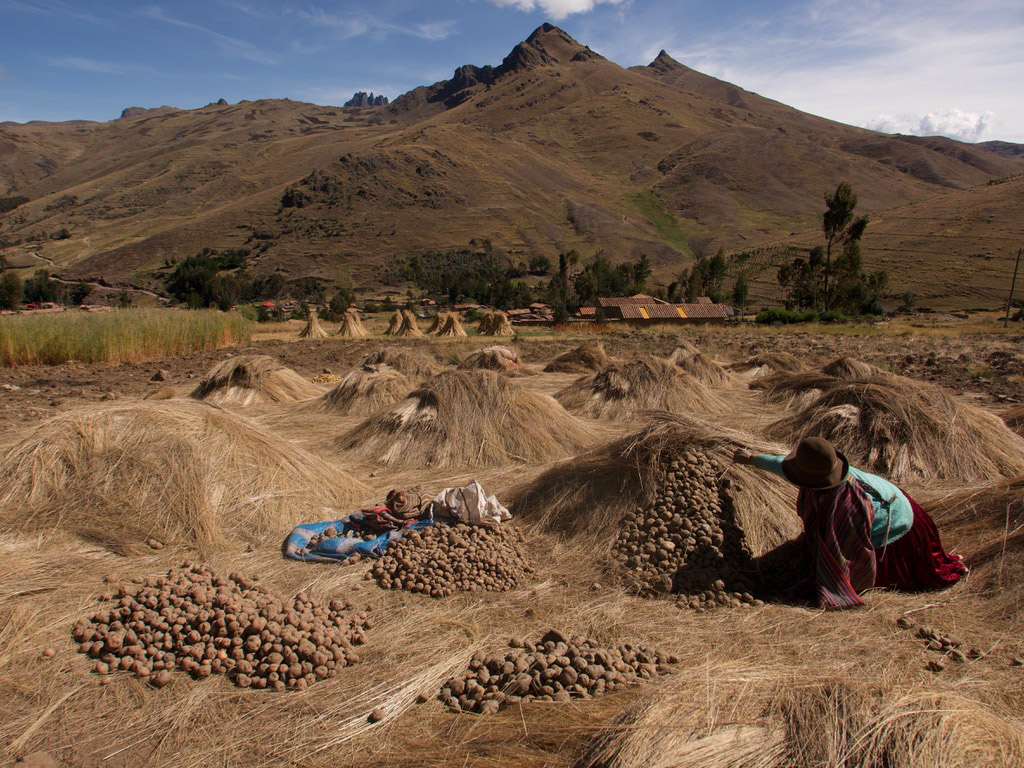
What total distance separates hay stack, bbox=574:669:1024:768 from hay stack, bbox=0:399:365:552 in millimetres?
3435

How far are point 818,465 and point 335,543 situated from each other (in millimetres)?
3140

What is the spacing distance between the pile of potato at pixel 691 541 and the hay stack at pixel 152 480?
106 inches

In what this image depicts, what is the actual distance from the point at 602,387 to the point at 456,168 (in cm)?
9399

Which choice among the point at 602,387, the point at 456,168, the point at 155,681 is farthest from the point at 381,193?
the point at 155,681

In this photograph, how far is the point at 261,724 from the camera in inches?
103

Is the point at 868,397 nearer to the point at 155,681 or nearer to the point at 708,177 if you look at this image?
the point at 155,681

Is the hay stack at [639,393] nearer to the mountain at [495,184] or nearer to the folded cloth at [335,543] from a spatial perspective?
the folded cloth at [335,543]

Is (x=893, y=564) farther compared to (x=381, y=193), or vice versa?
(x=381, y=193)

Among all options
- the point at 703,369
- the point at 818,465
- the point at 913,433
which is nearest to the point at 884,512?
the point at 818,465

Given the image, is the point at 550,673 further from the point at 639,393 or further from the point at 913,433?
the point at 639,393

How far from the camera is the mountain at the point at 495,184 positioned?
7812cm

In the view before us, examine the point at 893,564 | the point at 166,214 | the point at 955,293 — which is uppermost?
the point at 166,214

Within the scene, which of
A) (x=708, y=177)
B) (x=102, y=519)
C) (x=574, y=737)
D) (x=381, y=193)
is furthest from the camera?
(x=708, y=177)

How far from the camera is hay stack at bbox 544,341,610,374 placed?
1277 cm
